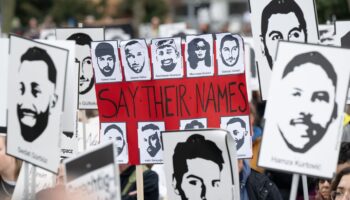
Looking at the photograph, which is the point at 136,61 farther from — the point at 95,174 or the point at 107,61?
the point at 95,174

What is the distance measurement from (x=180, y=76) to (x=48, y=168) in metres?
1.73

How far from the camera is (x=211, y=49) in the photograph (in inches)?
294

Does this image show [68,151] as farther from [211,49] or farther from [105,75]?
[211,49]

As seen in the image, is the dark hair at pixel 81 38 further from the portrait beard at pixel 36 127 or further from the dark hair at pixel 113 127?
the portrait beard at pixel 36 127

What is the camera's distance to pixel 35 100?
6195 millimetres

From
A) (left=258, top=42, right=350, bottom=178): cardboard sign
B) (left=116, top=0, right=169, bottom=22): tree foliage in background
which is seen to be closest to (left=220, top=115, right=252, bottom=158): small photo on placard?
(left=258, top=42, right=350, bottom=178): cardboard sign

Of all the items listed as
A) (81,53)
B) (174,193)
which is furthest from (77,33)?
(174,193)

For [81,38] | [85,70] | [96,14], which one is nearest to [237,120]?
[85,70]

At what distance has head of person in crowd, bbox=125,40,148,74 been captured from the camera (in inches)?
299

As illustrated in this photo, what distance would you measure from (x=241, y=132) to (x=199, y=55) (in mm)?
610

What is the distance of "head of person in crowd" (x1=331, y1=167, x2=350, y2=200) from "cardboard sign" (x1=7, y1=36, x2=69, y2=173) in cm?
171

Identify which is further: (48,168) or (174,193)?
A: (174,193)

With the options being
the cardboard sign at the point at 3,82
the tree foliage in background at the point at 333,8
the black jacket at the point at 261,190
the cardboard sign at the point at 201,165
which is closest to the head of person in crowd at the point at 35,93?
the cardboard sign at the point at 201,165

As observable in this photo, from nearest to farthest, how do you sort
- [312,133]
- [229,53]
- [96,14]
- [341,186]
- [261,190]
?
[312,133], [341,186], [261,190], [229,53], [96,14]
